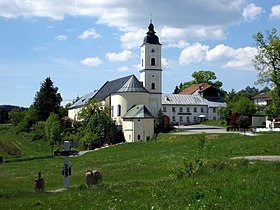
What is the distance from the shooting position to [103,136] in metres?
62.7

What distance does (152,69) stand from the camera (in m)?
71.0

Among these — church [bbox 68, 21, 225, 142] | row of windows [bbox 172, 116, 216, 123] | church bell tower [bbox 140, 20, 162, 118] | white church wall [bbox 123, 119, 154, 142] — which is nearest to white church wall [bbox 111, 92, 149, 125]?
church [bbox 68, 21, 225, 142]

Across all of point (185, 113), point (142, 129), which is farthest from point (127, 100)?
point (185, 113)

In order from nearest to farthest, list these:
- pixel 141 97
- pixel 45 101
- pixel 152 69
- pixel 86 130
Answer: pixel 86 130
pixel 141 97
pixel 152 69
pixel 45 101

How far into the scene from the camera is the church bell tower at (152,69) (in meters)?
70.5

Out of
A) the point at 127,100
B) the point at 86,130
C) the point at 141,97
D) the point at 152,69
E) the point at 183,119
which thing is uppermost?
the point at 152,69

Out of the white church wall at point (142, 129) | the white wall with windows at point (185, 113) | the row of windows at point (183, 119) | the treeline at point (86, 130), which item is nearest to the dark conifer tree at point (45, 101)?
the treeline at point (86, 130)

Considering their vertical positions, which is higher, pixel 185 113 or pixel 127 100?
pixel 127 100

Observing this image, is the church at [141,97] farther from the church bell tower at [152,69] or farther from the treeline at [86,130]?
the treeline at [86,130]

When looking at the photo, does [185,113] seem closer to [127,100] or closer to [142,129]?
[127,100]

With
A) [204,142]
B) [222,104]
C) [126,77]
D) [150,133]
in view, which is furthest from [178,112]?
[204,142]

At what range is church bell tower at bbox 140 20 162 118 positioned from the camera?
70.5 meters

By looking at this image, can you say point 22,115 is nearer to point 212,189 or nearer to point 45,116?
point 45,116

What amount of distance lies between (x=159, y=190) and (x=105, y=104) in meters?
61.8
